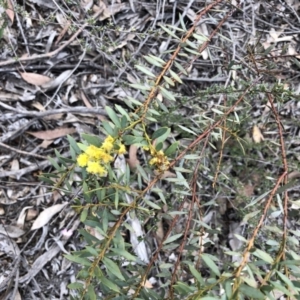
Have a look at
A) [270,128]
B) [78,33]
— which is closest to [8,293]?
[78,33]

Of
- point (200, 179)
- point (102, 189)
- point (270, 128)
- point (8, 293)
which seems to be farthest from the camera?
point (270, 128)

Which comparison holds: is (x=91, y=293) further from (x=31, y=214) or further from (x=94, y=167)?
(x=31, y=214)

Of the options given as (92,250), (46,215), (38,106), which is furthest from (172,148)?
(38,106)

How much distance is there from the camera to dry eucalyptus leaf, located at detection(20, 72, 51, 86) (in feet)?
7.08

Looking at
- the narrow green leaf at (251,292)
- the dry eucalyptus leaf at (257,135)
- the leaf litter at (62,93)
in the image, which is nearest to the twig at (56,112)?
the leaf litter at (62,93)

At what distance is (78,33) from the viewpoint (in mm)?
2148

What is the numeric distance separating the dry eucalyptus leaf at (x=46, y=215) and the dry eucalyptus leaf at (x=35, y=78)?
596 mm

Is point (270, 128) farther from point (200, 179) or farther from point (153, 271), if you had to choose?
point (153, 271)

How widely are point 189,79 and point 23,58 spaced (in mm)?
805

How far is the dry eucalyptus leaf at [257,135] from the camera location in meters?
2.19

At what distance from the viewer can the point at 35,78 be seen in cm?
217

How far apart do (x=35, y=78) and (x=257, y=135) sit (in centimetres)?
110

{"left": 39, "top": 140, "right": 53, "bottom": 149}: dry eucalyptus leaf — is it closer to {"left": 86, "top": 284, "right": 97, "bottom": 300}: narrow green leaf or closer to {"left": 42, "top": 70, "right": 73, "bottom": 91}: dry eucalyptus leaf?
{"left": 42, "top": 70, "right": 73, "bottom": 91}: dry eucalyptus leaf

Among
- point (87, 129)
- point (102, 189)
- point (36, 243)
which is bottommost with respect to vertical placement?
point (36, 243)
